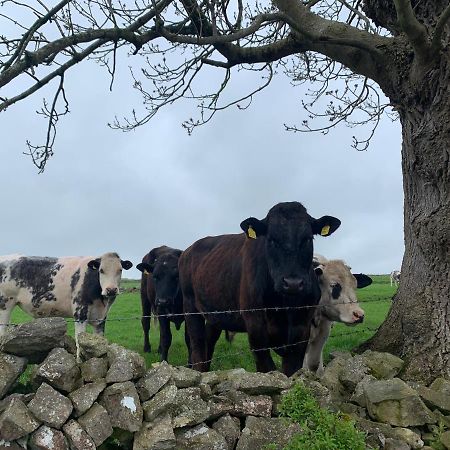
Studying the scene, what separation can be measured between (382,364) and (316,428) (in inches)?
110

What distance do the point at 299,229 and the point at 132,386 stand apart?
10.6 feet

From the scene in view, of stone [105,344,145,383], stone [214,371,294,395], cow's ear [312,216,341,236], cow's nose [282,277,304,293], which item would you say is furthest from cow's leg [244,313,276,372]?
stone [105,344,145,383]

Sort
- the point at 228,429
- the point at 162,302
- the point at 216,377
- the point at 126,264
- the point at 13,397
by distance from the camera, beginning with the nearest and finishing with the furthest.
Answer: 1. the point at 13,397
2. the point at 228,429
3. the point at 216,377
4. the point at 162,302
5. the point at 126,264

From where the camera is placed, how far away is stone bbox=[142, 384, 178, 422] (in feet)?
19.0

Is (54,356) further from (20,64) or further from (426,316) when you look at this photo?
(426,316)

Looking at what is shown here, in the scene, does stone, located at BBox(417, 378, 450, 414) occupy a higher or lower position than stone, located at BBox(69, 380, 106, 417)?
lower

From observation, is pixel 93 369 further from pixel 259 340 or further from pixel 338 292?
pixel 338 292

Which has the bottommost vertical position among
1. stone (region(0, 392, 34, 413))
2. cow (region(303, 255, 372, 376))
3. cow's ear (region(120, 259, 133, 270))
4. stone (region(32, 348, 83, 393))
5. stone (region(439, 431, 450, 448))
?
stone (region(439, 431, 450, 448))

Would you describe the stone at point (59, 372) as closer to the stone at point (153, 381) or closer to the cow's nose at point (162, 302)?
the stone at point (153, 381)

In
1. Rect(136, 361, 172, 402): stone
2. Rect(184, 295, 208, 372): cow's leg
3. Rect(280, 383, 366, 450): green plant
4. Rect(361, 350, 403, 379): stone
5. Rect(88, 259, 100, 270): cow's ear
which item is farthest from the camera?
Rect(88, 259, 100, 270): cow's ear

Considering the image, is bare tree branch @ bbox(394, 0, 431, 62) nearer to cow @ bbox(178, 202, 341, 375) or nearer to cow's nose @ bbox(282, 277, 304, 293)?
cow @ bbox(178, 202, 341, 375)

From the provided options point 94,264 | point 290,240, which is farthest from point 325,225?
point 94,264

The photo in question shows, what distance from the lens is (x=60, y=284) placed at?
13391 mm

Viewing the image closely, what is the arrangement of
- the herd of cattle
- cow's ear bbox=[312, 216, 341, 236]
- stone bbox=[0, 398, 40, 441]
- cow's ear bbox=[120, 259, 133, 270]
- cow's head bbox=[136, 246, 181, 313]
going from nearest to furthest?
stone bbox=[0, 398, 40, 441]
the herd of cattle
cow's ear bbox=[312, 216, 341, 236]
cow's head bbox=[136, 246, 181, 313]
cow's ear bbox=[120, 259, 133, 270]
